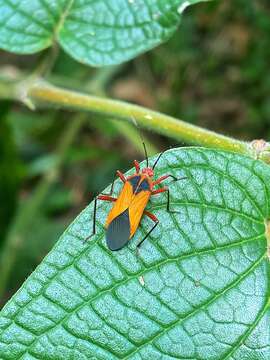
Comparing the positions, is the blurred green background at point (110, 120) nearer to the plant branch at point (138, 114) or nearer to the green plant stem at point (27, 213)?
the green plant stem at point (27, 213)

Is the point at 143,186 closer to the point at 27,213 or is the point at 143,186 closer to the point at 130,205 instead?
the point at 130,205

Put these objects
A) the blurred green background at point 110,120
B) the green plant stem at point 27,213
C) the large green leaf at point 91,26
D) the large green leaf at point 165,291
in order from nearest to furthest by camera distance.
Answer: the large green leaf at point 165,291, the large green leaf at point 91,26, the green plant stem at point 27,213, the blurred green background at point 110,120

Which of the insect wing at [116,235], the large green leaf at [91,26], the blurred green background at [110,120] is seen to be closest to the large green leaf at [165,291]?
the insect wing at [116,235]

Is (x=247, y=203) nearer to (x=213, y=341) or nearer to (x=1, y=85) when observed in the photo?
(x=213, y=341)

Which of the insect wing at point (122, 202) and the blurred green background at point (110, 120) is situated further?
the blurred green background at point (110, 120)

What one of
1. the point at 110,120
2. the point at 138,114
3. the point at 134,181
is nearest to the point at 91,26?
the point at 138,114

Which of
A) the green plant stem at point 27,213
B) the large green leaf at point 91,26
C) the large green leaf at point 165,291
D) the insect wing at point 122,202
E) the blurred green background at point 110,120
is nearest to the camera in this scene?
the large green leaf at point 165,291

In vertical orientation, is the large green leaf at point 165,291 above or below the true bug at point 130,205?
below
